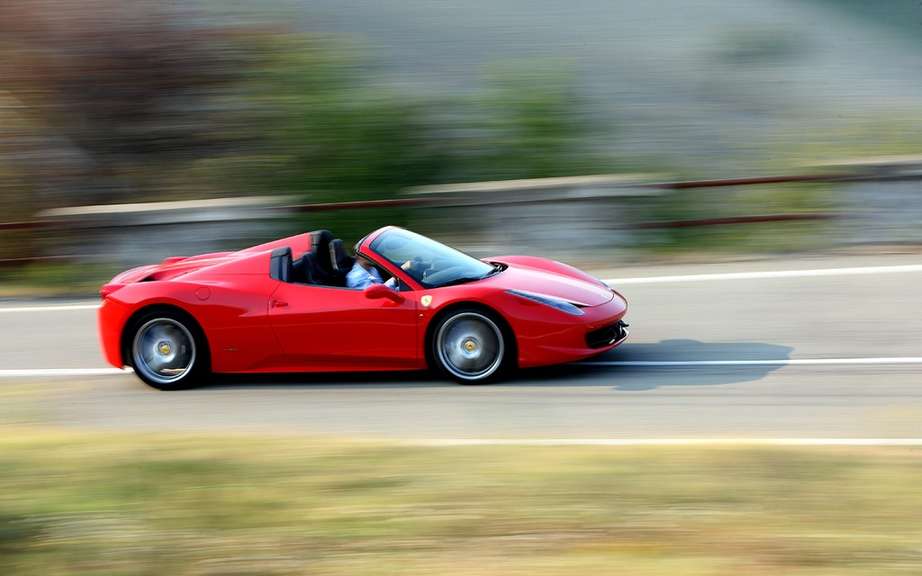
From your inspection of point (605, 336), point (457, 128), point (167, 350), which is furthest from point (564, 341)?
point (457, 128)

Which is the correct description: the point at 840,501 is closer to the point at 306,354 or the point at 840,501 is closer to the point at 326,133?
the point at 306,354

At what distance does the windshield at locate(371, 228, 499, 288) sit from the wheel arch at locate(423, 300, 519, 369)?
0.24 metres

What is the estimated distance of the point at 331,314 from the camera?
27.5 feet

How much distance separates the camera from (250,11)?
64.7ft

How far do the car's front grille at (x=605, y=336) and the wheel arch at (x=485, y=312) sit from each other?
55 centimetres

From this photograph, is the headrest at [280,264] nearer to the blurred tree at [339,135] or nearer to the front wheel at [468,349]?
the front wheel at [468,349]

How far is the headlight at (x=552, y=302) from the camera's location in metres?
8.19

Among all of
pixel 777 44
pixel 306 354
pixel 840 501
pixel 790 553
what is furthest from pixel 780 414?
pixel 777 44

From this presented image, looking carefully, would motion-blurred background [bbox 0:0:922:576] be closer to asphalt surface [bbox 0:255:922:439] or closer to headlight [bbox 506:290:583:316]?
asphalt surface [bbox 0:255:922:439]

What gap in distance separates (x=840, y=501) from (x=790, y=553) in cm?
70

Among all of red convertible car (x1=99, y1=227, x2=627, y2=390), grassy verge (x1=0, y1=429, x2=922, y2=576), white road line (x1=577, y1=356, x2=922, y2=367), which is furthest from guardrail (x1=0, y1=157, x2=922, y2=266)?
grassy verge (x1=0, y1=429, x2=922, y2=576)

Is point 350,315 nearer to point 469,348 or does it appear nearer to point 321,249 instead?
point 321,249

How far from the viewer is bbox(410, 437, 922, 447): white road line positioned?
6.56 meters

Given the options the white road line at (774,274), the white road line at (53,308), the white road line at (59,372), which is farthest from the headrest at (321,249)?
the white road line at (53,308)
